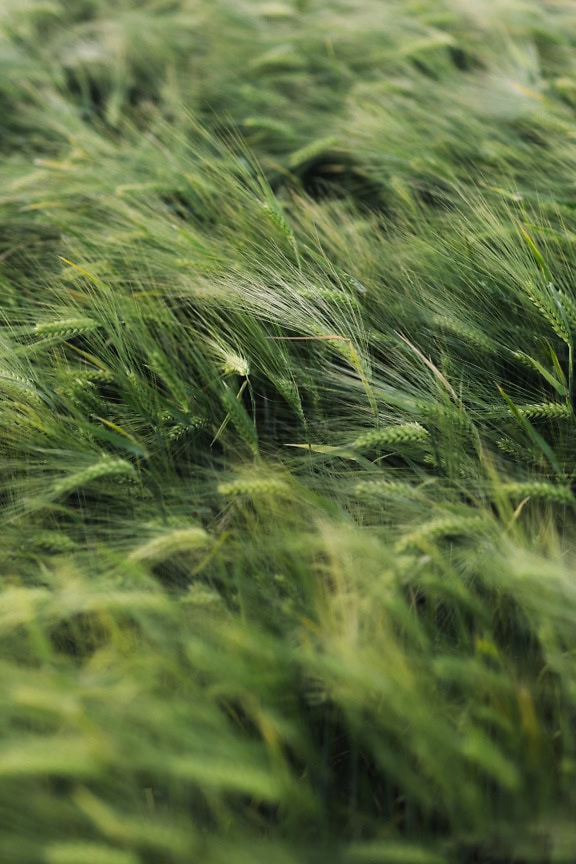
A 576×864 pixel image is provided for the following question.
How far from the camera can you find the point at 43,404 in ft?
3.89

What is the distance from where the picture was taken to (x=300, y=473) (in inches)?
45.6

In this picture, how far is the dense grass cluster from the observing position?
0.76 metres

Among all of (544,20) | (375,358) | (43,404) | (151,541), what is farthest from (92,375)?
(544,20)

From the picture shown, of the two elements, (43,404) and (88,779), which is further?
(43,404)

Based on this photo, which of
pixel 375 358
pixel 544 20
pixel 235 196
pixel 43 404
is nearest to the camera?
pixel 43 404

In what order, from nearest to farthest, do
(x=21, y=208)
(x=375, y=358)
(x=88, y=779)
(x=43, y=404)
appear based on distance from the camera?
(x=88, y=779) < (x=43, y=404) < (x=375, y=358) < (x=21, y=208)

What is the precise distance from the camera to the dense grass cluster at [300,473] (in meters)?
0.76

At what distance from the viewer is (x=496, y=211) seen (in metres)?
1.38

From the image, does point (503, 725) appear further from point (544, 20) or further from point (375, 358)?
point (544, 20)

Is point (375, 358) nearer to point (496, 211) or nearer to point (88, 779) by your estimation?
point (496, 211)

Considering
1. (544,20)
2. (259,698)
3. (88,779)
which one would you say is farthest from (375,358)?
(544,20)

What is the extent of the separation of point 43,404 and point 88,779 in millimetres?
618

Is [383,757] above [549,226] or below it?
below

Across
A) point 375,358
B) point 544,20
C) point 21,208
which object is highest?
point 544,20
